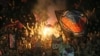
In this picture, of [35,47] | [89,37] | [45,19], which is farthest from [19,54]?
[89,37]

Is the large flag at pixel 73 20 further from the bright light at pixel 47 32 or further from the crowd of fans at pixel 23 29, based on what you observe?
the bright light at pixel 47 32

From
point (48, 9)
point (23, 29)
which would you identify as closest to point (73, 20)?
point (48, 9)

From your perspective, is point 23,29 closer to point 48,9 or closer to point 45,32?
point 45,32

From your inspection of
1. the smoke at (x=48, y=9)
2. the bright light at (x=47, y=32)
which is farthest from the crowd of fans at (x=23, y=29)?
the bright light at (x=47, y=32)

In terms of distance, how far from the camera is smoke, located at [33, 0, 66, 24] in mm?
3627

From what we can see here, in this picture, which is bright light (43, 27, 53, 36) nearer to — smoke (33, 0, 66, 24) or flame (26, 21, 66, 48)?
flame (26, 21, 66, 48)

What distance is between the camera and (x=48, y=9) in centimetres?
366

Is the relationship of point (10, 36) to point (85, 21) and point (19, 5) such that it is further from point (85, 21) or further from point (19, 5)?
point (85, 21)

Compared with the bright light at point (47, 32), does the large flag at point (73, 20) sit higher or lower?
higher

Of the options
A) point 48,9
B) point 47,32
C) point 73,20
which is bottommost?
point 47,32

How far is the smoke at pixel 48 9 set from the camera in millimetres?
3627

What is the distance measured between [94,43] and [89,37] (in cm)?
11

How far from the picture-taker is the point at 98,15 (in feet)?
11.9

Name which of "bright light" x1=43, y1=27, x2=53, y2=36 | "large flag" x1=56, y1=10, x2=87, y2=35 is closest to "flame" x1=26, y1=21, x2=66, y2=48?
"bright light" x1=43, y1=27, x2=53, y2=36
